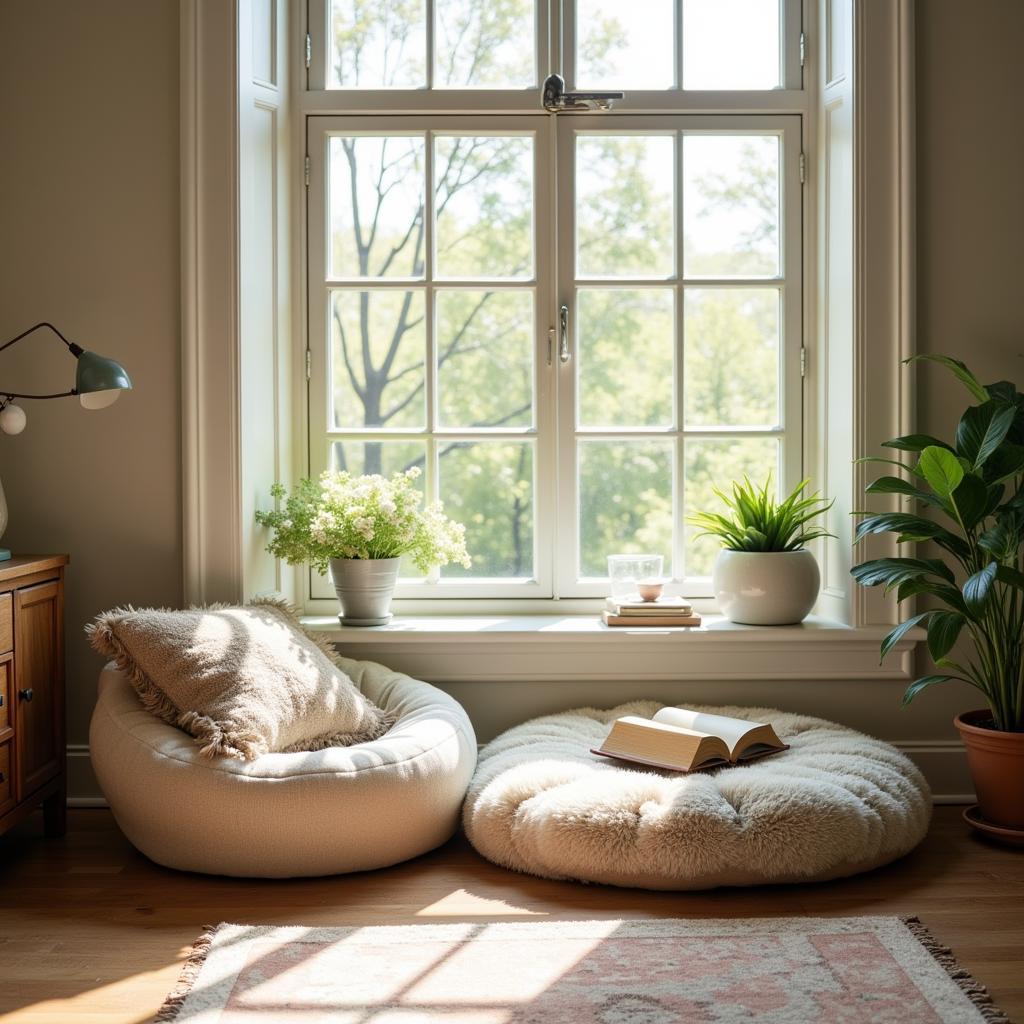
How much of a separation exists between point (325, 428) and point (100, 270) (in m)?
0.79

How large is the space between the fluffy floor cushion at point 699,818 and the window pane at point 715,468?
939 millimetres

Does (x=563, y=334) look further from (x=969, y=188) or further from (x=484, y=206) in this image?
(x=969, y=188)

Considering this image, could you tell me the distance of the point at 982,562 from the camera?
2.73 metres

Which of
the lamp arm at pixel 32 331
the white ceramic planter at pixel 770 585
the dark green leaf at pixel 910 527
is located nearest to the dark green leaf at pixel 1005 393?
the dark green leaf at pixel 910 527

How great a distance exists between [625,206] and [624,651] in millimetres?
1383

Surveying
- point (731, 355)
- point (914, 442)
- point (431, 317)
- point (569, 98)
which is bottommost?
point (914, 442)

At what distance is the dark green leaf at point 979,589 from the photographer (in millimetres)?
2418

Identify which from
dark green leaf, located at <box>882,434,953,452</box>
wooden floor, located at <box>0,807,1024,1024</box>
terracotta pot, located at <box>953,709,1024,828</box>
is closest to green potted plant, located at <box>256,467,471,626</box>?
wooden floor, located at <box>0,807,1024,1024</box>

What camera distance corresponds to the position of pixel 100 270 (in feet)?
9.85

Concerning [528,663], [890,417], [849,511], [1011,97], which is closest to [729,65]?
[1011,97]

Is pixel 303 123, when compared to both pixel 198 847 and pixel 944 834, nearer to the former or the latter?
pixel 198 847

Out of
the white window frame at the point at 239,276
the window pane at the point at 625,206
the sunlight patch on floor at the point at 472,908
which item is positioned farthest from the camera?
the window pane at the point at 625,206

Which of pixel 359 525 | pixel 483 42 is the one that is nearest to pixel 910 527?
pixel 359 525

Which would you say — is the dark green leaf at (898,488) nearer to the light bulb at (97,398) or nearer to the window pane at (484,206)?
the window pane at (484,206)
